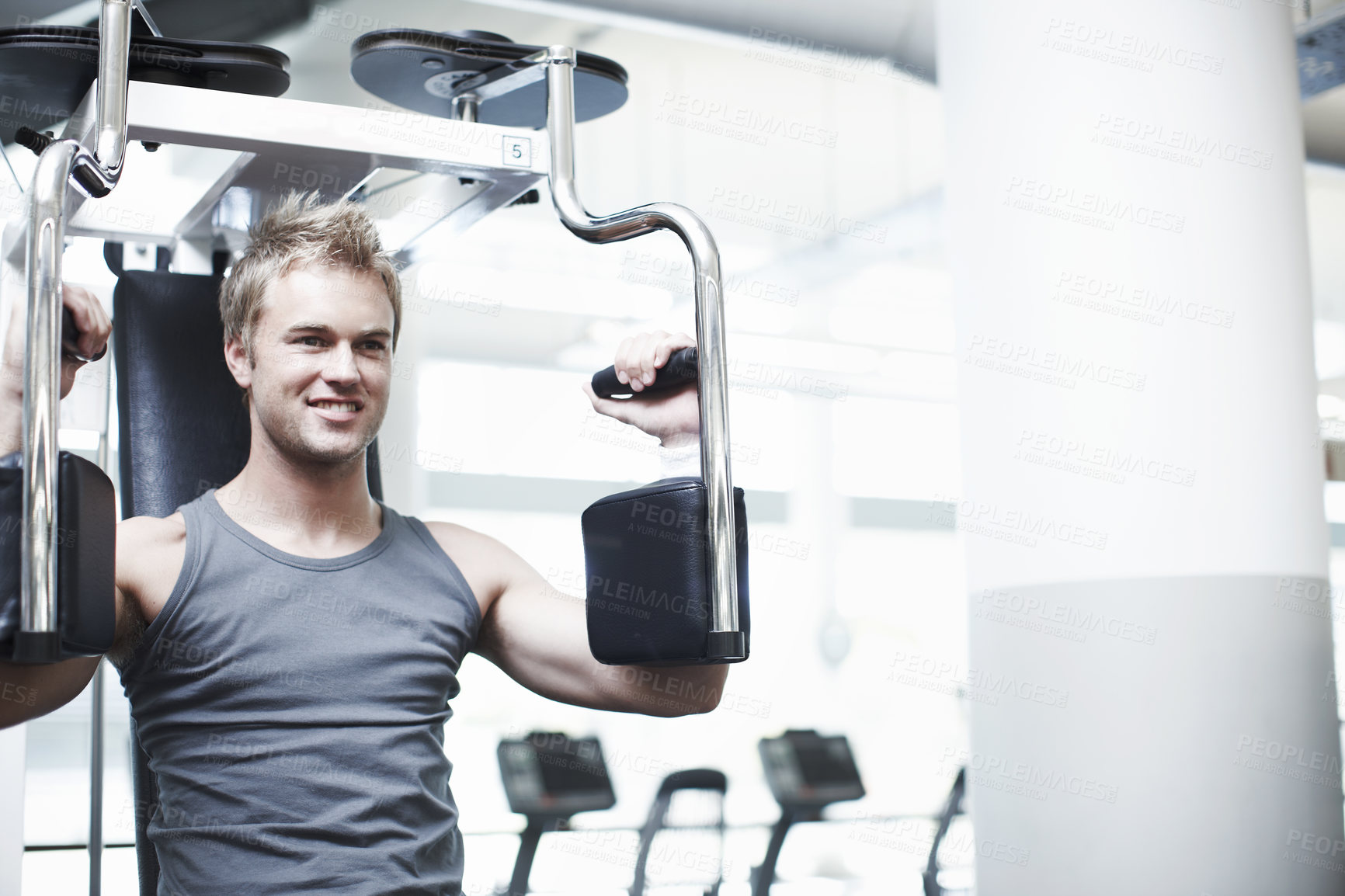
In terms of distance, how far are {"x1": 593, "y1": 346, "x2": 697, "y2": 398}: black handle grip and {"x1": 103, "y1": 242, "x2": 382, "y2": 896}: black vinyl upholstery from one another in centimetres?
43

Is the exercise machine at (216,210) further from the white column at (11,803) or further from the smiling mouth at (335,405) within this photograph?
the smiling mouth at (335,405)

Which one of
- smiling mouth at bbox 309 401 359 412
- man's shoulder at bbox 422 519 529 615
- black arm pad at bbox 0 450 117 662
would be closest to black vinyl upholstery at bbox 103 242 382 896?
man's shoulder at bbox 422 519 529 615

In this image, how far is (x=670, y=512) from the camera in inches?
48.8

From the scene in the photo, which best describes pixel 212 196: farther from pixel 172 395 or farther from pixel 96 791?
pixel 96 791

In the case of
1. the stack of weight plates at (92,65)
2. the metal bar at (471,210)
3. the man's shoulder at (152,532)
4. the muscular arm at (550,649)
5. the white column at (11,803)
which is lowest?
the white column at (11,803)

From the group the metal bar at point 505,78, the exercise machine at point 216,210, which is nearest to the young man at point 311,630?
the exercise machine at point 216,210

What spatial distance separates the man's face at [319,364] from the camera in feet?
4.71

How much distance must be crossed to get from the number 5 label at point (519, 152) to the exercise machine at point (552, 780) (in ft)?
9.56

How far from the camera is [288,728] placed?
4.54ft

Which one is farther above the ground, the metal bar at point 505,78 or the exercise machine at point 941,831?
the metal bar at point 505,78

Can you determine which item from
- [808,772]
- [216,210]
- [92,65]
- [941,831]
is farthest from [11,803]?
[808,772]

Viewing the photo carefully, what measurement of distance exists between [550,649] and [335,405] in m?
0.43

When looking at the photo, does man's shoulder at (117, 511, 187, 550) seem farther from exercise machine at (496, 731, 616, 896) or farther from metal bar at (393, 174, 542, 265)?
exercise machine at (496, 731, 616, 896)

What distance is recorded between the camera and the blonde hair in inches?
57.7
